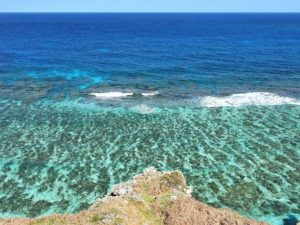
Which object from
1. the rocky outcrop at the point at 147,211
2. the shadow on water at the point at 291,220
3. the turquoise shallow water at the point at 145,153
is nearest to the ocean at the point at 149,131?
the turquoise shallow water at the point at 145,153

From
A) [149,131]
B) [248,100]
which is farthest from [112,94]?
[248,100]

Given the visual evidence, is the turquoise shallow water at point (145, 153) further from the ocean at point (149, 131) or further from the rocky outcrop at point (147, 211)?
the rocky outcrop at point (147, 211)

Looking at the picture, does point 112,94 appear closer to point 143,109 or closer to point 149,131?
point 143,109

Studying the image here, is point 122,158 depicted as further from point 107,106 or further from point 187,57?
point 187,57

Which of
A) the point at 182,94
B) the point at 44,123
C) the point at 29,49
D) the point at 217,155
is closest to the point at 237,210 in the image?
the point at 217,155

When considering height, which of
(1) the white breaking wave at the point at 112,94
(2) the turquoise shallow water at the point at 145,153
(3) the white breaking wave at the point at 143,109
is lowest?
(1) the white breaking wave at the point at 112,94

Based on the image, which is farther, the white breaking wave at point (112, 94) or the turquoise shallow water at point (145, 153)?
the white breaking wave at point (112, 94)

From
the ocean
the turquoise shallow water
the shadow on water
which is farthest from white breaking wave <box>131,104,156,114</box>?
the shadow on water
